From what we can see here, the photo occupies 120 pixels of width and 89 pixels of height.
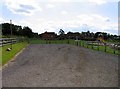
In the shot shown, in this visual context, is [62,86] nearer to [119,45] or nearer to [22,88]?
[22,88]

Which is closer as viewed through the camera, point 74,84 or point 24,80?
point 74,84

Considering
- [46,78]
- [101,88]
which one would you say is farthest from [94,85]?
[46,78]

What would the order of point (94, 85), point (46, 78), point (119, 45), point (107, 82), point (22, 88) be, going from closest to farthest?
1. point (22, 88)
2. point (94, 85)
3. point (107, 82)
4. point (46, 78)
5. point (119, 45)

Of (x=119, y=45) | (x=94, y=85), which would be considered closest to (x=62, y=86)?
(x=94, y=85)

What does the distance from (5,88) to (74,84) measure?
2.46m

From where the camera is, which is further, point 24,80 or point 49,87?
point 24,80

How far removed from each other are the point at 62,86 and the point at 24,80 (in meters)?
2.02

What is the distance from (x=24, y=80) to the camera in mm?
11094

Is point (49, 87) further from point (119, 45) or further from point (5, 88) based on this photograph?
point (119, 45)

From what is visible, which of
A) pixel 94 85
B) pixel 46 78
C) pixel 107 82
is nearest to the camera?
pixel 94 85

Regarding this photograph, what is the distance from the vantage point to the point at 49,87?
9508 millimetres

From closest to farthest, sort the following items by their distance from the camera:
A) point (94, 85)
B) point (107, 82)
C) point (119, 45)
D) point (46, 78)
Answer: point (94, 85) → point (107, 82) → point (46, 78) → point (119, 45)

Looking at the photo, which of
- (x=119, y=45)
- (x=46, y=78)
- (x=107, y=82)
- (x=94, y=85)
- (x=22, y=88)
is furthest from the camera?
Result: (x=119, y=45)

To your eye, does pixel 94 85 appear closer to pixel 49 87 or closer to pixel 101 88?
pixel 101 88
